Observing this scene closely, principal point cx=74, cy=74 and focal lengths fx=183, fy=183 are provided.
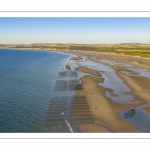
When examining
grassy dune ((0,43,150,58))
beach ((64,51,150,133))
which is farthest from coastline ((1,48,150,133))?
grassy dune ((0,43,150,58))

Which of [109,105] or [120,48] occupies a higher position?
[120,48]

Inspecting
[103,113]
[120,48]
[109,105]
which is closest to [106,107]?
A: [109,105]

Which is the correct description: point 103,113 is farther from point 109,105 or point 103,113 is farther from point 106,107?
point 109,105

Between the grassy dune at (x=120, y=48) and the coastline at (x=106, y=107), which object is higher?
the grassy dune at (x=120, y=48)

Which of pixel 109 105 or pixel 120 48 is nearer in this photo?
pixel 109 105

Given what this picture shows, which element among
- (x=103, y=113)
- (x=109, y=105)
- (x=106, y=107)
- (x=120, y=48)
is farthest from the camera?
(x=120, y=48)

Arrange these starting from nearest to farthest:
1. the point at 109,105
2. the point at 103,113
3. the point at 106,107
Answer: the point at 103,113
the point at 106,107
the point at 109,105

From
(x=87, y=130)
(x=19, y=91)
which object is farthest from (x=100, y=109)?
(x=19, y=91)

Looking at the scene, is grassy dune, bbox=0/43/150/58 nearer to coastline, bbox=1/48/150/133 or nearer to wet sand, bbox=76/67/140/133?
coastline, bbox=1/48/150/133

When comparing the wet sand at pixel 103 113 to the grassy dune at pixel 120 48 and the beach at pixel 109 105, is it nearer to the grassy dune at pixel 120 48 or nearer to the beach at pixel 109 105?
the beach at pixel 109 105

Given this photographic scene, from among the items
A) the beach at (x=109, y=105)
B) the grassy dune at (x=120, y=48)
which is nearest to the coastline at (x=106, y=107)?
the beach at (x=109, y=105)

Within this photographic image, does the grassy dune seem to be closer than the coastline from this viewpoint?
No
